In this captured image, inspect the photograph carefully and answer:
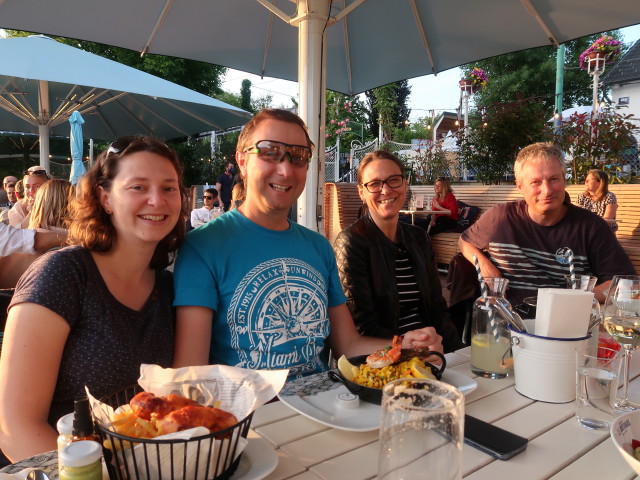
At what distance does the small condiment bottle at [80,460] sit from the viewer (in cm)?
69

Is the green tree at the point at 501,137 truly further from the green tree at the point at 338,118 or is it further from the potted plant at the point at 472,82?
the green tree at the point at 338,118

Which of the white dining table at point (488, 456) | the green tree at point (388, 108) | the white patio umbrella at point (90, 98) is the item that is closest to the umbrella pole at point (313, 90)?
the white patio umbrella at point (90, 98)

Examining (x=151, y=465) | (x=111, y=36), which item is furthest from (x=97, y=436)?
(x=111, y=36)

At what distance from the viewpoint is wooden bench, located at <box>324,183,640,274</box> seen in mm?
5230

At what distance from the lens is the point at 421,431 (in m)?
0.64

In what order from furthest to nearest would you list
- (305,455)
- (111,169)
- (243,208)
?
(243,208)
(111,169)
(305,455)

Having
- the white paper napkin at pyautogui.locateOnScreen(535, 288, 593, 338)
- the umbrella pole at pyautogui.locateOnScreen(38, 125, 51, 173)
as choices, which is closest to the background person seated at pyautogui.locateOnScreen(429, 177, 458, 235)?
the white paper napkin at pyautogui.locateOnScreen(535, 288, 593, 338)

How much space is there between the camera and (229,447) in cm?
80

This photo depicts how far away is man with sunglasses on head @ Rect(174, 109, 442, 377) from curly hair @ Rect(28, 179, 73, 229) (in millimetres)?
1833

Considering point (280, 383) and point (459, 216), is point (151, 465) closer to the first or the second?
point (280, 383)

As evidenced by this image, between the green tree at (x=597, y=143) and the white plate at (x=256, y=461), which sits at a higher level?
the green tree at (x=597, y=143)

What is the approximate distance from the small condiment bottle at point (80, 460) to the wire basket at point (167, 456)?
0.04m

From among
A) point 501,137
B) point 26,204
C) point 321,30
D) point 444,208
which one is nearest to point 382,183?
point 321,30

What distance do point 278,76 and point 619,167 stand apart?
16.5 ft
